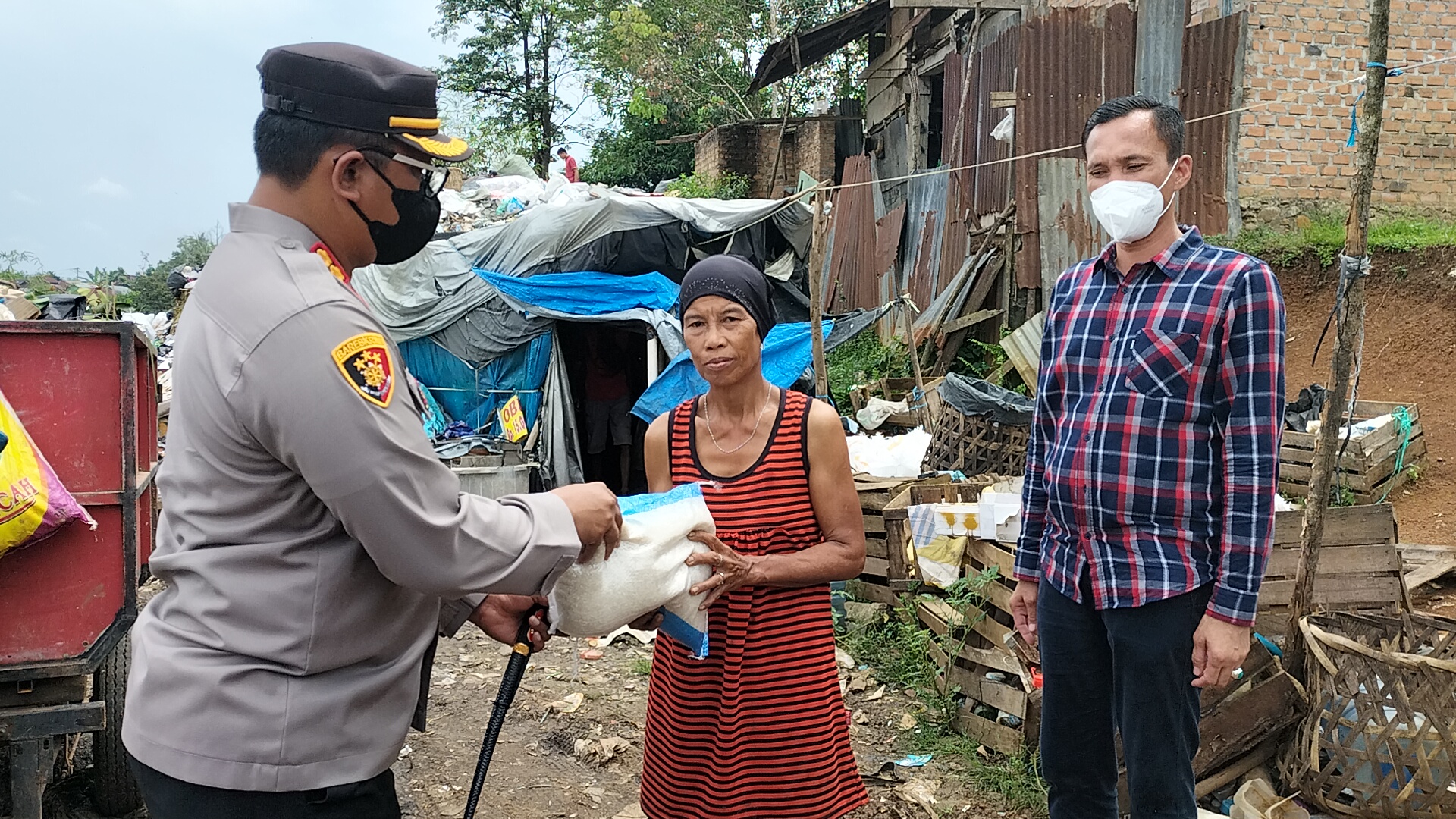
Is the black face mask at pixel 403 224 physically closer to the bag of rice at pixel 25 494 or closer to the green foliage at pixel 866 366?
the bag of rice at pixel 25 494

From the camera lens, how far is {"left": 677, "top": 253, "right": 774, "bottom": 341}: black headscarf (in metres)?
2.57

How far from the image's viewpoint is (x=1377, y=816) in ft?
10.4

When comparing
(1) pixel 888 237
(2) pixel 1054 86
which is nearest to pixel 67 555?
(2) pixel 1054 86

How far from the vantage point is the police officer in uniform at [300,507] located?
1405 millimetres

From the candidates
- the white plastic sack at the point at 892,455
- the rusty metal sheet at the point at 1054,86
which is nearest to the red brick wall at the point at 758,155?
the rusty metal sheet at the point at 1054,86

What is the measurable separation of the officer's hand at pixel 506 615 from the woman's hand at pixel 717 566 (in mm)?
320

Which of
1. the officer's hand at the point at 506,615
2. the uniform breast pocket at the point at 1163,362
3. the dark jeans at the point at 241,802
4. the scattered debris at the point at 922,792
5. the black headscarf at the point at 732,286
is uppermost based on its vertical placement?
the black headscarf at the point at 732,286

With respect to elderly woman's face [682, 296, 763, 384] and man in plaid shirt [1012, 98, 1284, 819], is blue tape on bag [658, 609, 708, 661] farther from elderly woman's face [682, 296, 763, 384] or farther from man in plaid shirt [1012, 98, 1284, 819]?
man in plaid shirt [1012, 98, 1284, 819]

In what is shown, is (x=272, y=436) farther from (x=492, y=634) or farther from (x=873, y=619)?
(x=873, y=619)

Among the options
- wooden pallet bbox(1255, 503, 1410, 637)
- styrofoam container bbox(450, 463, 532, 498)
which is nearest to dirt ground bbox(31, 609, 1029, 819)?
wooden pallet bbox(1255, 503, 1410, 637)

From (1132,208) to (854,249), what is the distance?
36.6 ft

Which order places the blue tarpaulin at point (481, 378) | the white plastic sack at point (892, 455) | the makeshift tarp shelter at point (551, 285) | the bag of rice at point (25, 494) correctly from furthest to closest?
the blue tarpaulin at point (481, 378), the makeshift tarp shelter at point (551, 285), the white plastic sack at point (892, 455), the bag of rice at point (25, 494)

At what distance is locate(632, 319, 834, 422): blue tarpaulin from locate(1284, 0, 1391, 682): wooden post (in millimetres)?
5396

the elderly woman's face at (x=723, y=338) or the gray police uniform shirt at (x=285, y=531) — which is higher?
the elderly woman's face at (x=723, y=338)
